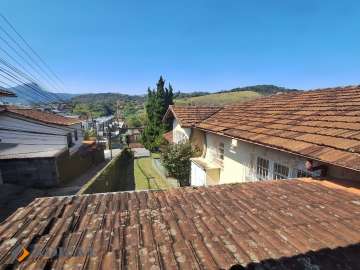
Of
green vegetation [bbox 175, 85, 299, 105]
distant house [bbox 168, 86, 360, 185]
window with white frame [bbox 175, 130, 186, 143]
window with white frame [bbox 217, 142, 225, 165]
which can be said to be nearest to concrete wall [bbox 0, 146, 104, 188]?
window with white frame [bbox 175, 130, 186, 143]

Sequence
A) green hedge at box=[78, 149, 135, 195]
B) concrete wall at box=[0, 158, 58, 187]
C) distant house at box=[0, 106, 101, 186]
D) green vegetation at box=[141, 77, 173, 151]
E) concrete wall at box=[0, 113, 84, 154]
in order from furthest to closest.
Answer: green vegetation at box=[141, 77, 173, 151] → concrete wall at box=[0, 113, 84, 154] → distant house at box=[0, 106, 101, 186] → concrete wall at box=[0, 158, 58, 187] → green hedge at box=[78, 149, 135, 195]

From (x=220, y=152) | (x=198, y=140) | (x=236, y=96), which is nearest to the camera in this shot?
(x=220, y=152)

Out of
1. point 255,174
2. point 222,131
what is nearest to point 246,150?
point 255,174

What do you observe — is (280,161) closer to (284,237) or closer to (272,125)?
(272,125)

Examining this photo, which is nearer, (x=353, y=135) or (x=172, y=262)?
(x=172, y=262)

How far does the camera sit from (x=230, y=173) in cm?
1050

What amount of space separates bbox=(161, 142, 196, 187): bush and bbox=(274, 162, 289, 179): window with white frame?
8.12m

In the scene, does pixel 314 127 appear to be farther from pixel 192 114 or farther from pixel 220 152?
pixel 192 114

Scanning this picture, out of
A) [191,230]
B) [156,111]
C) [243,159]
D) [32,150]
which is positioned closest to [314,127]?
[243,159]

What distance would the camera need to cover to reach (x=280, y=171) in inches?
290

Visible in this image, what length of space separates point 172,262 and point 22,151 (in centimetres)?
2565

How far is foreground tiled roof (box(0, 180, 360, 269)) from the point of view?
8.33ft

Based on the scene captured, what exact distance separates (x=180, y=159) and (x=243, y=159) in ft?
24.3

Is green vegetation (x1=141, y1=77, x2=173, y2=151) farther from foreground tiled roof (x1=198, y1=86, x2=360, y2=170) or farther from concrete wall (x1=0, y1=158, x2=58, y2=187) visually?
foreground tiled roof (x1=198, y1=86, x2=360, y2=170)
